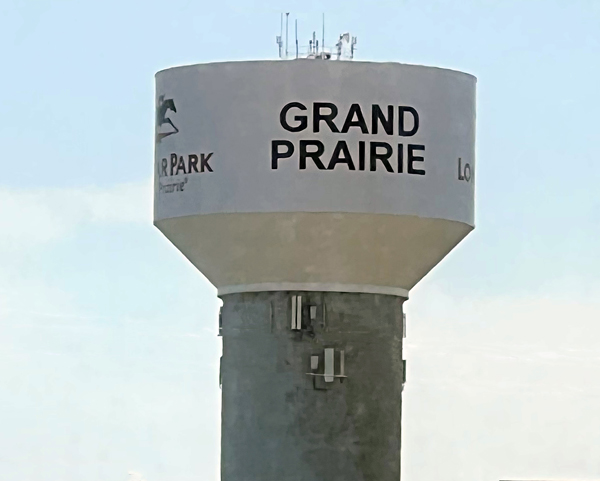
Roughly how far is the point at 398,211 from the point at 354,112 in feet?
5.06

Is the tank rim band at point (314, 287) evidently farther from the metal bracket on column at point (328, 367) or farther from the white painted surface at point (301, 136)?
the white painted surface at point (301, 136)

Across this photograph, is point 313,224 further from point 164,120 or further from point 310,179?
point 164,120

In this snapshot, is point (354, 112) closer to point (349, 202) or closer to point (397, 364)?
point (349, 202)

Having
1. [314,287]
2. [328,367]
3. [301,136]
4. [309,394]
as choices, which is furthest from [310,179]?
[309,394]

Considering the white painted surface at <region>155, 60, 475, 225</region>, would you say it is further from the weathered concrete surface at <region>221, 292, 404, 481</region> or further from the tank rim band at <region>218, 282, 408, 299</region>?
the weathered concrete surface at <region>221, 292, 404, 481</region>

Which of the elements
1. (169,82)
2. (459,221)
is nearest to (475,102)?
(459,221)

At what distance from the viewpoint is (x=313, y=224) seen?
38.8m

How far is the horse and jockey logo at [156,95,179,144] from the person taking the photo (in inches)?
1567

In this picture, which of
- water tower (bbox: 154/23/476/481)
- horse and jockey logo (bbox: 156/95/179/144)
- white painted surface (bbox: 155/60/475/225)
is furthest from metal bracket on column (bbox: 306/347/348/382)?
horse and jockey logo (bbox: 156/95/179/144)

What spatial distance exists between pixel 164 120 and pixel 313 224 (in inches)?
114

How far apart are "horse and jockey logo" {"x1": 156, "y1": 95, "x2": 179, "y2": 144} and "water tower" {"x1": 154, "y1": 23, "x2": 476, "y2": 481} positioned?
44mm

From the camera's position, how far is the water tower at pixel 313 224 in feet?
128

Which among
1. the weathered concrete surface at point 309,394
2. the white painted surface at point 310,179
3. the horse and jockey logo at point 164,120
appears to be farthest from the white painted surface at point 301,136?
the weathered concrete surface at point 309,394

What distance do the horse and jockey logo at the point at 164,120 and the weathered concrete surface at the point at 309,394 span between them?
257 cm
